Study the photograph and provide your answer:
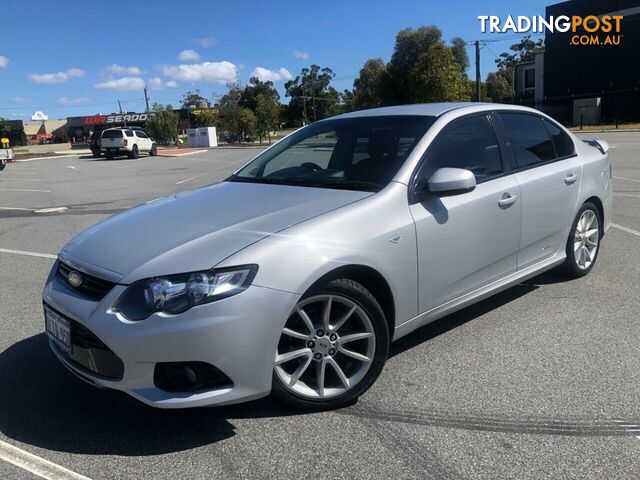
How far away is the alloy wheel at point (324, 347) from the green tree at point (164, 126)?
54.3 m

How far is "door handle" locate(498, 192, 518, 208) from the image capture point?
3986 mm

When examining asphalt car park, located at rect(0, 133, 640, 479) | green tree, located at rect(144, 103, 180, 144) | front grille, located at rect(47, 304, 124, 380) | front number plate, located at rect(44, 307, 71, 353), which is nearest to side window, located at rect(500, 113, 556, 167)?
asphalt car park, located at rect(0, 133, 640, 479)

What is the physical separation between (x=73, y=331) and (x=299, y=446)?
1.29m

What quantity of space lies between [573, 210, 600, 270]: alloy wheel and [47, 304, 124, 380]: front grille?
157 inches

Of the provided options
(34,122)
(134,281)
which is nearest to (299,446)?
(134,281)

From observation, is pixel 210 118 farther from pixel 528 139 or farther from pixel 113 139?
pixel 528 139

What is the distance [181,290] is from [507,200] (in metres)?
2.45

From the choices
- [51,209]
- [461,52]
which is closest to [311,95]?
[461,52]

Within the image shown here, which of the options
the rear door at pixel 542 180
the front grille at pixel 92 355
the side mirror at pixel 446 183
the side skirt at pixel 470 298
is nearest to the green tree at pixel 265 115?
the rear door at pixel 542 180

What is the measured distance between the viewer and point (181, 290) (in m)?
2.67

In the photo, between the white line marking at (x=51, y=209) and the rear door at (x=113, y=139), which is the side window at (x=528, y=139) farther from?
the rear door at (x=113, y=139)

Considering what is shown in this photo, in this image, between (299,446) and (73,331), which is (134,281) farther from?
(299,446)

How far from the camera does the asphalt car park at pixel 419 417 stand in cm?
263

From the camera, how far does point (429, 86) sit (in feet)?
158
